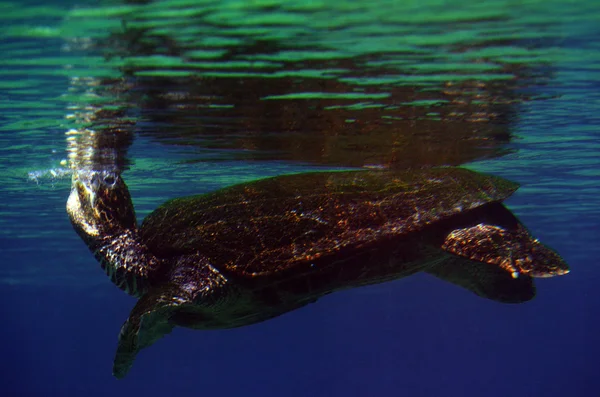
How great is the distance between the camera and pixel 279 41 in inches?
311

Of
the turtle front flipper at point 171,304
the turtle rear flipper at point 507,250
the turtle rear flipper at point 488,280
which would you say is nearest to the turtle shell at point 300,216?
the turtle front flipper at point 171,304

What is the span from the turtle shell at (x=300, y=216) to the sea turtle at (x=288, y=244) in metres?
0.02

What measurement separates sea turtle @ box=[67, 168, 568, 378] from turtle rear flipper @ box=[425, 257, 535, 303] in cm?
3

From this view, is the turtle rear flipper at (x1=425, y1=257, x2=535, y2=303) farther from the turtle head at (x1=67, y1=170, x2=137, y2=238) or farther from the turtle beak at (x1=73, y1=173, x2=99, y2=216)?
the turtle beak at (x1=73, y1=173, x2=99, y2=216)

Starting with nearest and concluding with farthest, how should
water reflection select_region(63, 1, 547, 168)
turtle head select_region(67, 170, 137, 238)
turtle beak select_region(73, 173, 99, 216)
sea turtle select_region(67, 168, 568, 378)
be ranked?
sea turtle select_region(67, 168, 568, 378) → water reflection select_region(63, 1, 547, 168) → turtle head select_region(67, 170, 137, 238) → turtle beak select_region(73, 173, 99, 216)

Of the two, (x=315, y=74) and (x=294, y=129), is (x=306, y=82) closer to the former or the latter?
(x=315, y=74)

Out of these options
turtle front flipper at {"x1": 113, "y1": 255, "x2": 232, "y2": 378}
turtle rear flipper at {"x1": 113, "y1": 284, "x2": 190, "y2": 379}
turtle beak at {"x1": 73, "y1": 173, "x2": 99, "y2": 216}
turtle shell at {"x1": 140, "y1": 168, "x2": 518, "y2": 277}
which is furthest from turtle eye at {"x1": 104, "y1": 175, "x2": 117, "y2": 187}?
turtle rear flipper at {"x1": 113, "y1": 284, "x2": 190, "y2": 379}

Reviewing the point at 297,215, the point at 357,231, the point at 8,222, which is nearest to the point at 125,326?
the point at 297,215

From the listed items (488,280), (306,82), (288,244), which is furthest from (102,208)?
(488,280)

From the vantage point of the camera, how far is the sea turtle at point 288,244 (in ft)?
22.7

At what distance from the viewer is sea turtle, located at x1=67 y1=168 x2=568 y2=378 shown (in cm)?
693

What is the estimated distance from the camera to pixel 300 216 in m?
7.45

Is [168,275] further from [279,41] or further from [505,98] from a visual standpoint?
[505,98]

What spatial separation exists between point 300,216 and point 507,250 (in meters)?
3.01
